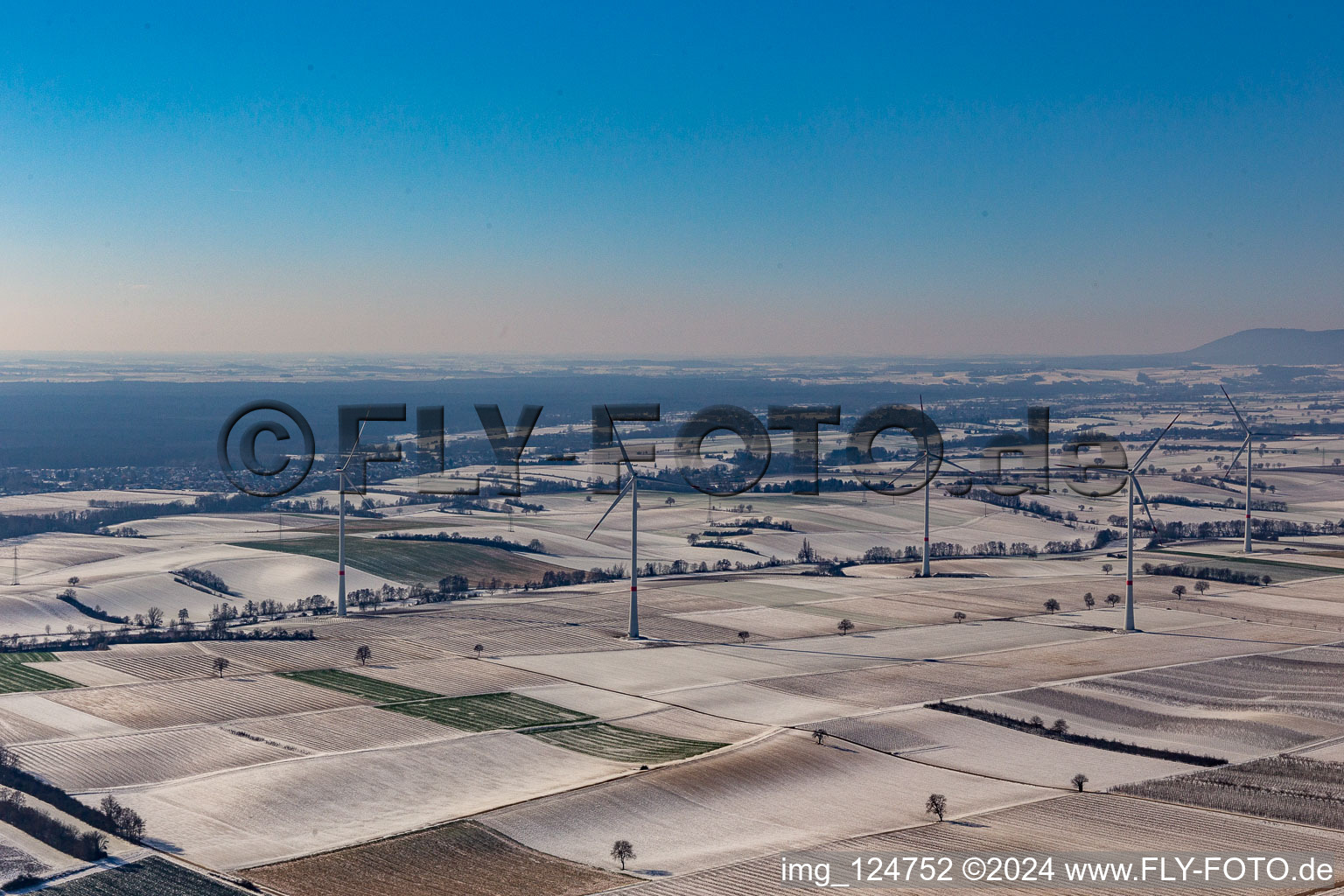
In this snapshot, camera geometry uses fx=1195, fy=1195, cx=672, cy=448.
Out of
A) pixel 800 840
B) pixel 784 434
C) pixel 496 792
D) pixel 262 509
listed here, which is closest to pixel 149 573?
pixel 262 509

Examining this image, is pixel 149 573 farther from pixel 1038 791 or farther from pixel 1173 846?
pixel 1173 846

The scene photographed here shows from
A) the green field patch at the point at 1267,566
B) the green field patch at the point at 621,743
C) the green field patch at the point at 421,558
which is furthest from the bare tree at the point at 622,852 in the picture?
the green field patch at the point at 1267,566

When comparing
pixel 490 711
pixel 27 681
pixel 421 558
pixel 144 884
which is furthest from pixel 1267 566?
pixel 144 884

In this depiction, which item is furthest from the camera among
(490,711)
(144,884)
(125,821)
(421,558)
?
(421,558)

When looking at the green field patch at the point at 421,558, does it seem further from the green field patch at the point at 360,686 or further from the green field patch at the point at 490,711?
the green field patch at the point at 490,711

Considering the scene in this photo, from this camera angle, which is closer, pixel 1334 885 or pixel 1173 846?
pixel 1334 885

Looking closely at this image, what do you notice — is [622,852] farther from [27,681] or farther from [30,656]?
[30,656]

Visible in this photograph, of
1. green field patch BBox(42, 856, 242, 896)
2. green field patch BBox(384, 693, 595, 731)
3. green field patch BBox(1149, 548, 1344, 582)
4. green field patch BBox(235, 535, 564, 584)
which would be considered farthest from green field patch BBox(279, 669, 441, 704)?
green field patch BBox(1149, 548, 1344, 582)
